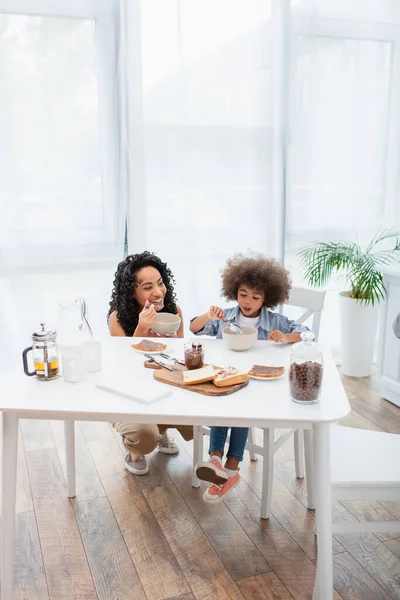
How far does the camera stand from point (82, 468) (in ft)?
8.29

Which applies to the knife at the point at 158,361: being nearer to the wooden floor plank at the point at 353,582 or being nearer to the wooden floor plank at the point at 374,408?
the wooden floor plank at the point at 353,582

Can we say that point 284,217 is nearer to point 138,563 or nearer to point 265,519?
point 265,519

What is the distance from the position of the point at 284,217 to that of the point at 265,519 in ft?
6.29

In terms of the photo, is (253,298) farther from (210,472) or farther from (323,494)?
(323,494)

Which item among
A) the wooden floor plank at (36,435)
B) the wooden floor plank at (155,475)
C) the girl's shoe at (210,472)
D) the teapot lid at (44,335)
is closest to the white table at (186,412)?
the teapot lid at (44,335)

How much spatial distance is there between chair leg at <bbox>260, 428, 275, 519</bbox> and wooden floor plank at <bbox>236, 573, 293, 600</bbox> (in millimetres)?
295

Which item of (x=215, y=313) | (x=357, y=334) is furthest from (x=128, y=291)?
(x=357, y=334)

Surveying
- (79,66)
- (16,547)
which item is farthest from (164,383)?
(79,66)

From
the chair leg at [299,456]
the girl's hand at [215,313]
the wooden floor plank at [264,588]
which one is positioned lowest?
the wooden floor plank at [264,588]

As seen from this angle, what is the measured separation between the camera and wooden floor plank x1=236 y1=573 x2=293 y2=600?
178 centimetres

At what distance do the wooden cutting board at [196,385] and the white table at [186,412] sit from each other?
2 cm

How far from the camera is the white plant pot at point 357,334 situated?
3.50m

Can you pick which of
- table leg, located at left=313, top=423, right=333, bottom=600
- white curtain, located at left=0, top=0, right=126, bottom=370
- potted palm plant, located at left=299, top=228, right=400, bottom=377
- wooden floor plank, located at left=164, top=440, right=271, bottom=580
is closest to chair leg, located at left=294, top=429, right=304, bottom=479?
wooden floor plank, located at left=164, top=440, right=271, bottom=580

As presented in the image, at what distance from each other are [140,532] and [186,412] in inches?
31.0
